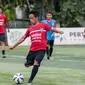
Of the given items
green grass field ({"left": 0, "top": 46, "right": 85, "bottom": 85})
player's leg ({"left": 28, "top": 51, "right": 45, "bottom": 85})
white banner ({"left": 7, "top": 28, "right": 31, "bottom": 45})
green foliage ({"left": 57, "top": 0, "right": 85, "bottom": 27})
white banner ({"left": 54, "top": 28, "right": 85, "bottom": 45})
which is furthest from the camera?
green foliage ({"left": 57, "top": 0, "right": 85, "bottom": 27})

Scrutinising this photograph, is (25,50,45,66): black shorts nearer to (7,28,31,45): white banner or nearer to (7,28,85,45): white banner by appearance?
(7,28,31,45): white banner

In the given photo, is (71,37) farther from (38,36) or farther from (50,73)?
(38,36)

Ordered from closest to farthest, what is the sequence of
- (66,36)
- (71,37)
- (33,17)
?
(33,17) → (66,36) → (71,37)

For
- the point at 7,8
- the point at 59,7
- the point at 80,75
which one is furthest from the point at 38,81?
the point at 59,7

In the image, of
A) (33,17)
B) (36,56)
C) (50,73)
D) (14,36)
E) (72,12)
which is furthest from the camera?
(72,12)

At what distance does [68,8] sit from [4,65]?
79.9 ft

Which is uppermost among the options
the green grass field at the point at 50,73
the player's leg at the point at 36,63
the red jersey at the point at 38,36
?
the red jersey at the point at 38,36

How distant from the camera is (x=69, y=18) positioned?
1492 inches

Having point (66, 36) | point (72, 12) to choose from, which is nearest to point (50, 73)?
A: point (66, 36)

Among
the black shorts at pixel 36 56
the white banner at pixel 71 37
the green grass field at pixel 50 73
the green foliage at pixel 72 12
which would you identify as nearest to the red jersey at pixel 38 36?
the black shorts at pixel 36 56

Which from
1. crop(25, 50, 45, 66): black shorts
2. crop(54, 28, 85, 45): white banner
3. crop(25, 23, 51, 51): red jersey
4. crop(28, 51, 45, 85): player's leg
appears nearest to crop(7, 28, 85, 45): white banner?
crop(54, 28, 85, 45): white banner

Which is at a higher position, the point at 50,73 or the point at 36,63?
the point at 36,63

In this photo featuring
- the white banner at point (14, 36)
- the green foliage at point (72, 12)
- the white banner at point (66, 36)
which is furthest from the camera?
the green foliage at point (72, 12)

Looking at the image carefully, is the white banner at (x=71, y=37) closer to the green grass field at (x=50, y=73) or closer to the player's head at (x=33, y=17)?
the green grass field at (x=50, y=73)
